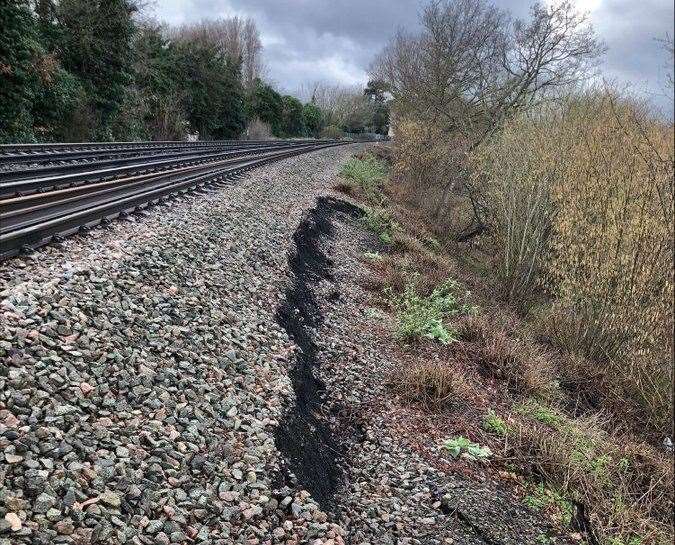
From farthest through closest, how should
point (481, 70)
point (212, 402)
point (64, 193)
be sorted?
point (481, 70), point (64, 193), point (212, 402)

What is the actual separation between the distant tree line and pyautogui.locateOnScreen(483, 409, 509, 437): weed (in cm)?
1917

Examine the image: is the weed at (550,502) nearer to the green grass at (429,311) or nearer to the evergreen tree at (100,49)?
the green grass at (429,311)

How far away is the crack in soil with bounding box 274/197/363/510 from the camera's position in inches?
211

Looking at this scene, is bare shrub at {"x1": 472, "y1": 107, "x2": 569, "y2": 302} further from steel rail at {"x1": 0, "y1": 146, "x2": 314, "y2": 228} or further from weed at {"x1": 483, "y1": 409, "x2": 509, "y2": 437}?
steel rail at {"x1": 0, "y1": 146, "x2": 314, "y2": 228}

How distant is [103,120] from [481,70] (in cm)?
1929

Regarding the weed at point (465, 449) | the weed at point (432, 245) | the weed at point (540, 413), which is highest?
the weed at point (432, 245)

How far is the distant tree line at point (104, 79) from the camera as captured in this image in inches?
716

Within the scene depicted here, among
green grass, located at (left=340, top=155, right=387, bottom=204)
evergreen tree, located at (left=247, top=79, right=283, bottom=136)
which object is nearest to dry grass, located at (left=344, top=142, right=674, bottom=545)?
green grass, located at (left=340, top=155, right=387, bottom=204)

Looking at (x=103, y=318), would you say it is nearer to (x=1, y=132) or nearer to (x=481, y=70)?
(x=1, y=132)

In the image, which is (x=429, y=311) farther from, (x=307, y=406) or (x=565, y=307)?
(x=307, y=406)

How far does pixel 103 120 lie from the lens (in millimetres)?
25625

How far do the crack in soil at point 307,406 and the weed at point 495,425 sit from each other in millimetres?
2329

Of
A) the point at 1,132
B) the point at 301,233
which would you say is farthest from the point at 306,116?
the point at 301,233

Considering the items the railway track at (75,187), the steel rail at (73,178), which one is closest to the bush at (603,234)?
the railway track at (75,187)
